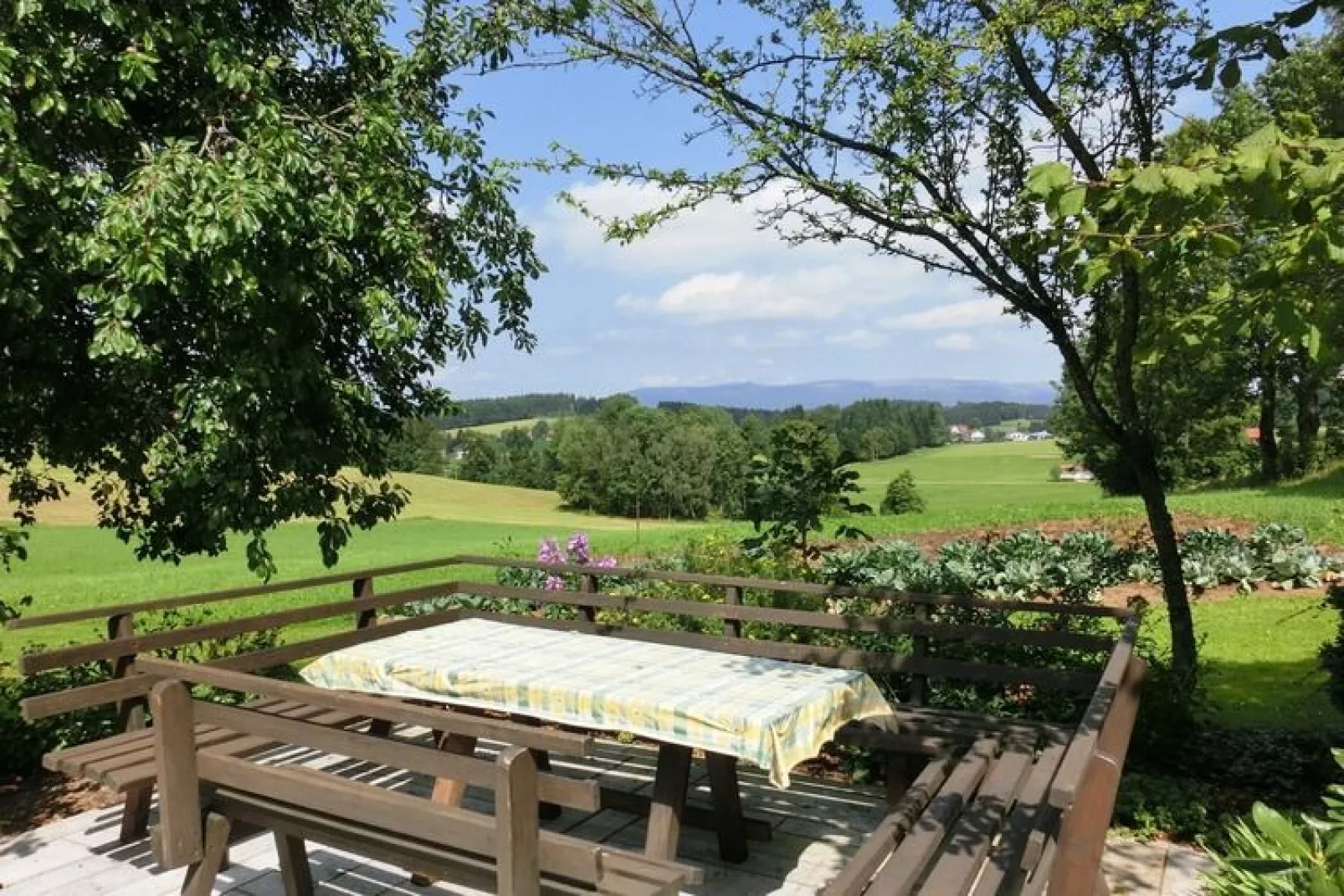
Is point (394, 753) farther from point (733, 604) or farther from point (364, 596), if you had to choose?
point (364, 596)

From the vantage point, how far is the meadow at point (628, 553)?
8094 millimetres

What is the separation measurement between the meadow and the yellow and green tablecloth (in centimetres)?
351

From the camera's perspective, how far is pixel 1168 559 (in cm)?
627

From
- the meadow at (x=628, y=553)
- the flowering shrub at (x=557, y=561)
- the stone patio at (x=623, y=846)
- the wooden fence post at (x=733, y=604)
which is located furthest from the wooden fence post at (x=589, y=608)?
the meadow at (x=628, y=553)

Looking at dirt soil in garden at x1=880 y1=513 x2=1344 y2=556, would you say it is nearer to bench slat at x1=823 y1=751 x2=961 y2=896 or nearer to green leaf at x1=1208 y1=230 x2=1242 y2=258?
bench slat at x1=823 y1=751 x2=961 y2=896

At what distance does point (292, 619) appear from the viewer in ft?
18.2

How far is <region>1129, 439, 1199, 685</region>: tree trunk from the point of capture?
A: 6254 millimetres

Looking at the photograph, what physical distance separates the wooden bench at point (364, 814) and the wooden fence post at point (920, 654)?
257 cm

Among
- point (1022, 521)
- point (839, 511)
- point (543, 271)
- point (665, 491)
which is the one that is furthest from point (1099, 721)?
point (665, 491)

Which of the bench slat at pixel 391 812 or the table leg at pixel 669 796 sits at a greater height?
the bench slat at pixel 391 812

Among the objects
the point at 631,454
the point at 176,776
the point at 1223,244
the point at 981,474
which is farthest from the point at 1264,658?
the point at 981,474

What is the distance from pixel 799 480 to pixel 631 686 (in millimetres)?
5200

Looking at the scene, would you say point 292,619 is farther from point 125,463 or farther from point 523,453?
point 523,453

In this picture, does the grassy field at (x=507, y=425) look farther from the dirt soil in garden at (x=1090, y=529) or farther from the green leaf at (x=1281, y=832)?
the green leaf at (x=1281, y=832)
